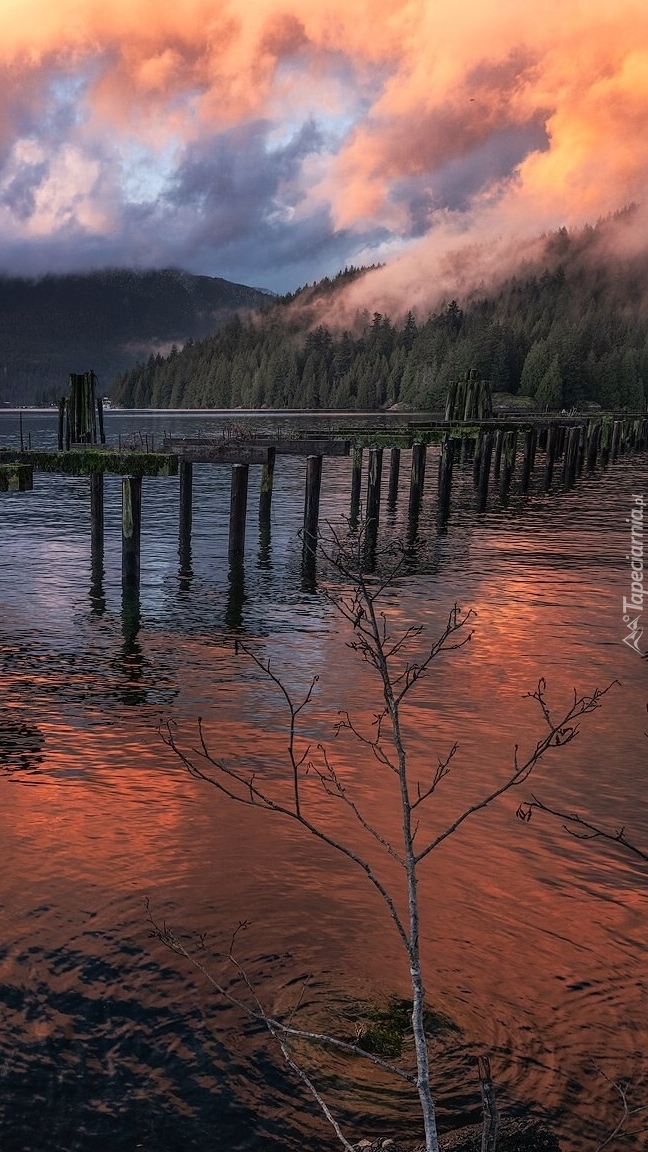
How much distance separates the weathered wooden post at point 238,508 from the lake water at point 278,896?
768 cm

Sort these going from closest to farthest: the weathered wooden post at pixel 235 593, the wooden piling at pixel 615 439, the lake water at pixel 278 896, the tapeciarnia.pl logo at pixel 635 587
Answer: the lake water at pixel 278 896, the tapeciarnia.pl logo at pixel 635 587, the weathered wooden post at pixel 235 593, the wooden piling at pixel 615 439

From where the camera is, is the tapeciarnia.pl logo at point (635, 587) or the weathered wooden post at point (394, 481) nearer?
the tapeciarnia.pl logo at point (635, 587)

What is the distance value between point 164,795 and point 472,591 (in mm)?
15484

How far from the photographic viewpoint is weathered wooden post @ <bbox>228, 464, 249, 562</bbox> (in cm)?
2854

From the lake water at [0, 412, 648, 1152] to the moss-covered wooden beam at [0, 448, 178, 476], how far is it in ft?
27.1

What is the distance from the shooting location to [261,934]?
8.97 meters

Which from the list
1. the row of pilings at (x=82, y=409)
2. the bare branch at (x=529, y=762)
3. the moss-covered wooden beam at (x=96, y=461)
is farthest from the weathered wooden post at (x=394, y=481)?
the bare branch at (x=529, y=762)

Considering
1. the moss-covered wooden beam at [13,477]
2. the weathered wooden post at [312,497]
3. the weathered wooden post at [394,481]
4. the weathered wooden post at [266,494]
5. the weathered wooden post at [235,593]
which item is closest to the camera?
the weathered wooden post at [235,593]

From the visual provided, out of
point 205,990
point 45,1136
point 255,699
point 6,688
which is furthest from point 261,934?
point 6,688

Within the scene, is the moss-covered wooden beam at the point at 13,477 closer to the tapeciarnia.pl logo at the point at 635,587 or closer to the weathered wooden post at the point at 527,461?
the tapeciarnia.pl logo at the point at 635,587

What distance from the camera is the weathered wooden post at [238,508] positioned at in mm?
28544

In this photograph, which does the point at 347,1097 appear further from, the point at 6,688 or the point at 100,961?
the point at 6,688

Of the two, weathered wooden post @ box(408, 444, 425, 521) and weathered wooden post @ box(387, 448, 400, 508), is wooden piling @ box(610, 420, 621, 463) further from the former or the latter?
weathered wooden post @ box(408, 444, 425, 521)

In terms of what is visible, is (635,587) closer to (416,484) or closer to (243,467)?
(243,467)
